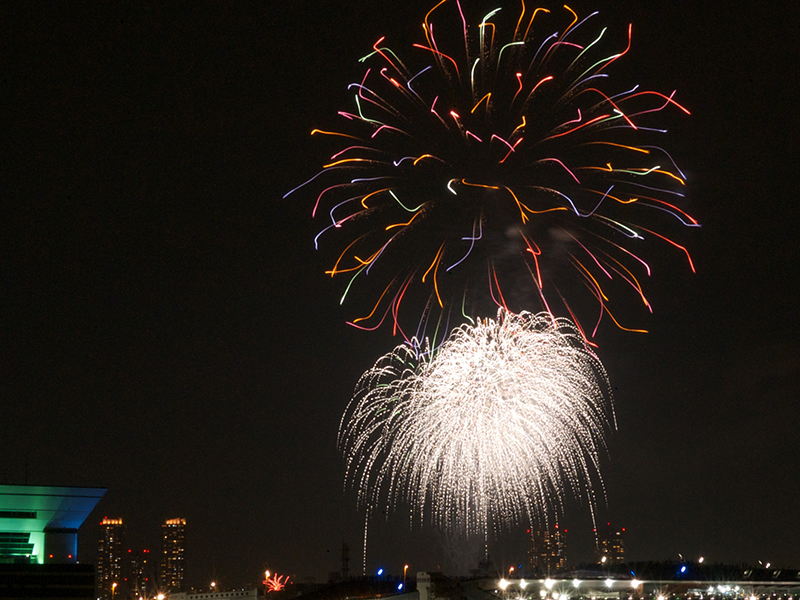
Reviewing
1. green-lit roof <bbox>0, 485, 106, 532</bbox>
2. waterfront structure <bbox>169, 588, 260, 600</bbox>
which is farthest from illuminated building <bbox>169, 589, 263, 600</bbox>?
green-lit roof <bbox>0, 485, 106, 532</bbox>

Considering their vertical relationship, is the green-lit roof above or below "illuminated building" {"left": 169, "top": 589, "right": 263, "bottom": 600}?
above

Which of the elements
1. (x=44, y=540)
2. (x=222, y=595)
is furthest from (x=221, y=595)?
(x=44, y=540)

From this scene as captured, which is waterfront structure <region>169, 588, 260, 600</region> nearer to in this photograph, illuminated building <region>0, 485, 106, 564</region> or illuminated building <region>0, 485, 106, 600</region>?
illuminated building <region>0, 485, 106, 600</region>

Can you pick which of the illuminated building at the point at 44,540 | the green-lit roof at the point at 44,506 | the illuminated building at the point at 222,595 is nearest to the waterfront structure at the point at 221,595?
the illuminated building at the point at 222,595

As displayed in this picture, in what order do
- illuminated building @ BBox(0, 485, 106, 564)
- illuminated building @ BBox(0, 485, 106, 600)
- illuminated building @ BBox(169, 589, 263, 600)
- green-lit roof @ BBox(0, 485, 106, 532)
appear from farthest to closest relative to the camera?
1. illuminated building @ BBox(0, 485, 106, 564)
2. green-lit roof @ BBox(0, 485, 106, 532)
3. illuminated building @ BBox(169, 589, 263, 600)
4. illuminated building @ BBox(0, 485, 106, 600)

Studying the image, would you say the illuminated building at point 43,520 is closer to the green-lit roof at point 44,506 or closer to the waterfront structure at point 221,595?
the green-lit roof at point 44,506

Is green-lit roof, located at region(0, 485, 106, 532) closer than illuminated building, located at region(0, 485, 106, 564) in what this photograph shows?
Yes

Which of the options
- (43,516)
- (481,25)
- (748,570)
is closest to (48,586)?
(43,516)

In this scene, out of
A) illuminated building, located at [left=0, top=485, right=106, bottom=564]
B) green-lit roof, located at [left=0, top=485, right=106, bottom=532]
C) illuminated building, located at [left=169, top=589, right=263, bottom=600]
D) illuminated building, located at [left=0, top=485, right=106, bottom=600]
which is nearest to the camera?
illuminated building, located at [left=0, top=485, right=106, bottom=600]

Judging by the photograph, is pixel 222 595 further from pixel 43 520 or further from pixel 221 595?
pixel 43 520
